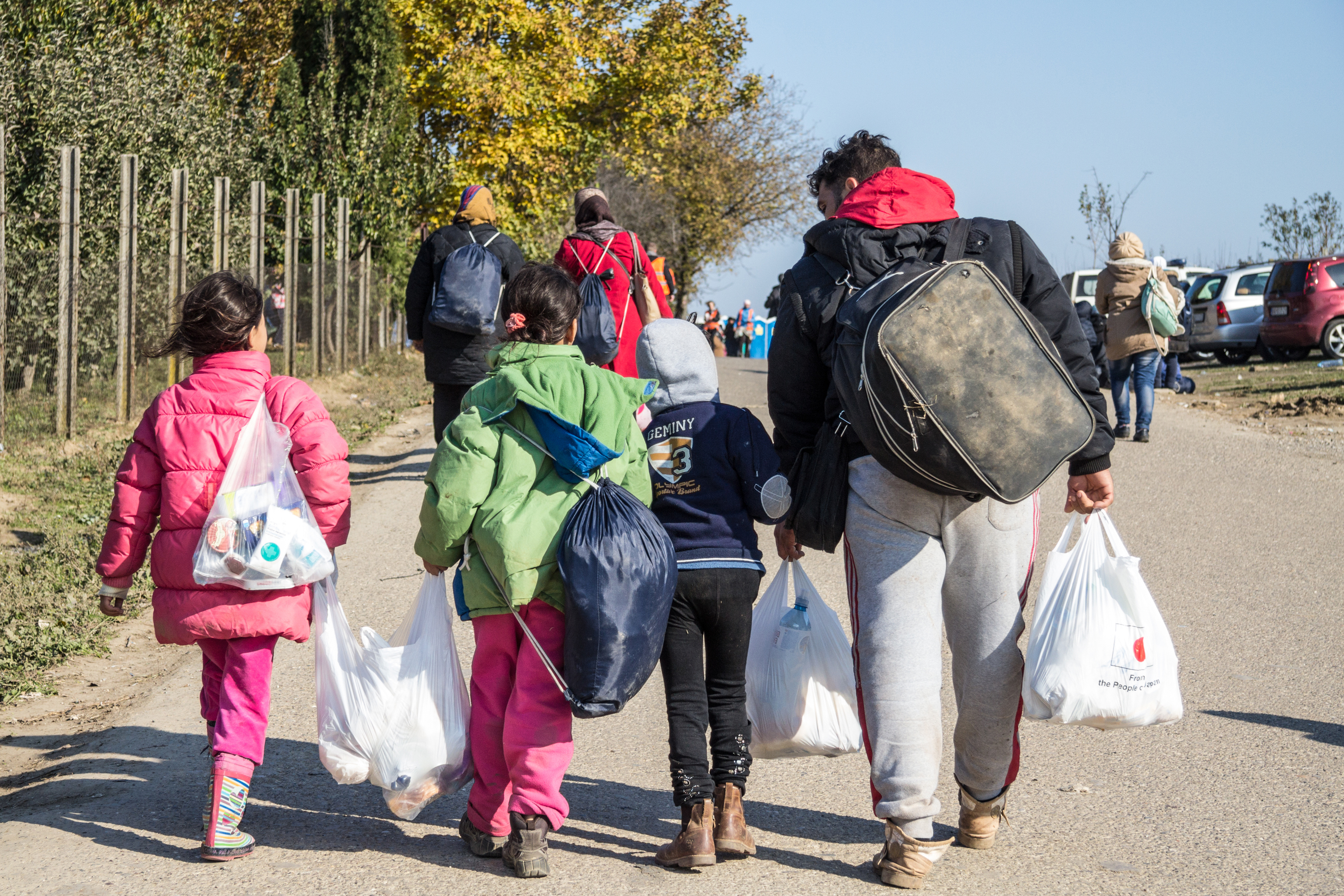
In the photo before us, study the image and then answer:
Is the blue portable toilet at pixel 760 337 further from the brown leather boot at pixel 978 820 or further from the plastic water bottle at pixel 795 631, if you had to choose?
the brown leather boot at pixel 978 820

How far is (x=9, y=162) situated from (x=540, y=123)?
16535 millimetres

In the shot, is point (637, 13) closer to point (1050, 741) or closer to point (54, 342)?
point (54, 342)

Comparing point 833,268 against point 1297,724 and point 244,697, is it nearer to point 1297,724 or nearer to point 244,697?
point 244,697

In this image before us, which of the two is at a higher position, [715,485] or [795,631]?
[715,485]

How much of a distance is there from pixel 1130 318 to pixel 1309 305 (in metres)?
11.0

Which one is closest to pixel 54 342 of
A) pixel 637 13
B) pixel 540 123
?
pixel 540 123

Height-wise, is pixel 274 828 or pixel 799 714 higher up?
pixel 799 714

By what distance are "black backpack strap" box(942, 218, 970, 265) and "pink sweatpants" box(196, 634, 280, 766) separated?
2.14 meters

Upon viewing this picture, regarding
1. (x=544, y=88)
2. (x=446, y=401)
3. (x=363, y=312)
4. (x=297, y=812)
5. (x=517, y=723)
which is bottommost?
(x=297, y=812)

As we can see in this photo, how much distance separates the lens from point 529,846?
136 inches

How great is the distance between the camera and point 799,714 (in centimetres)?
368

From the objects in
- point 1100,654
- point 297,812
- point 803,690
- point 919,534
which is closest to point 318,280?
point 297,812

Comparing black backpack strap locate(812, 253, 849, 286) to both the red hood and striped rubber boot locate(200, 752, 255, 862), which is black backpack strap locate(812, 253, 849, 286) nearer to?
the red hood

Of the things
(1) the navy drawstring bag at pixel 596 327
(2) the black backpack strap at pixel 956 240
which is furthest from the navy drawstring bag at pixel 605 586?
(1) the navy drawstring bag at pixel 596 327
